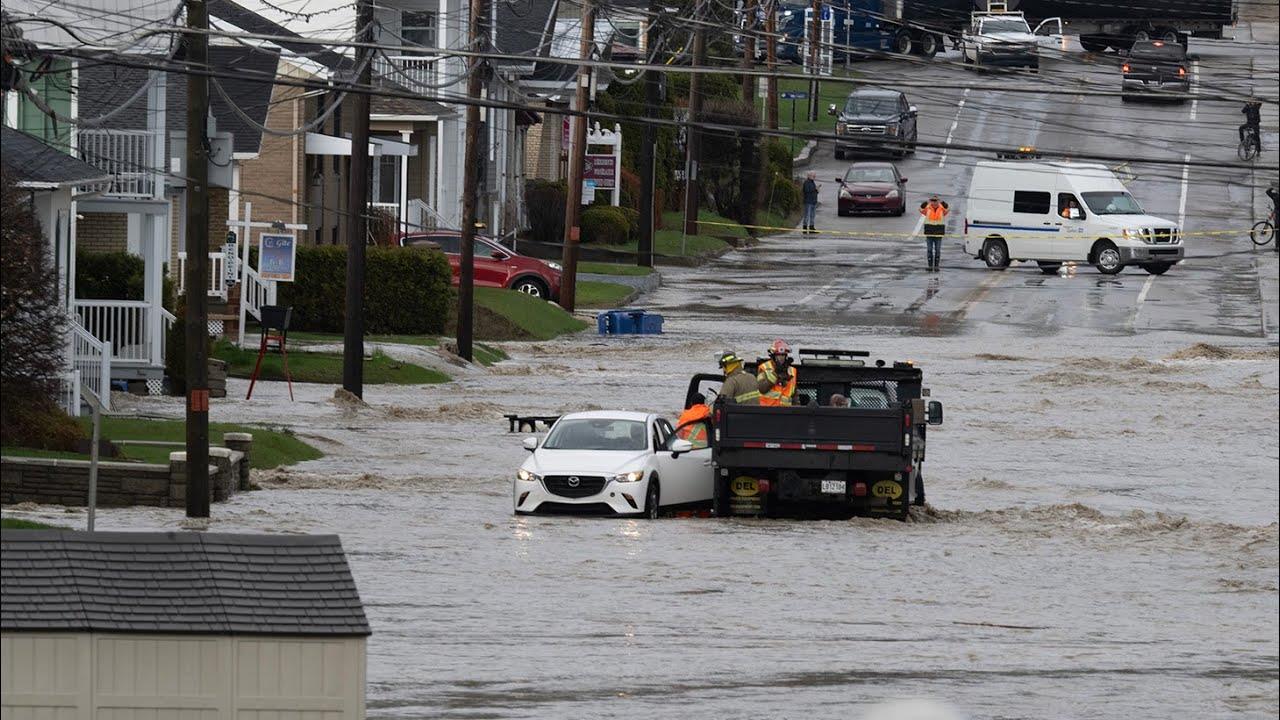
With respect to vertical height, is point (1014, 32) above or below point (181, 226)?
above

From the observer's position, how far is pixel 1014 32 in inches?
2813

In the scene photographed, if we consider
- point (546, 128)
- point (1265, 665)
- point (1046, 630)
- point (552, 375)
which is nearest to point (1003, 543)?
point (1046, 630)

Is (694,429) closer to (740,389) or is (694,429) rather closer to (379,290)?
(740,389)

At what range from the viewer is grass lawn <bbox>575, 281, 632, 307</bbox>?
2058 inches

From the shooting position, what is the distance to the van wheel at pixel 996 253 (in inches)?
2272

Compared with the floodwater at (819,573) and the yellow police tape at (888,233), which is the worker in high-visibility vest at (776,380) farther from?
the yellow police tape at (888,233)

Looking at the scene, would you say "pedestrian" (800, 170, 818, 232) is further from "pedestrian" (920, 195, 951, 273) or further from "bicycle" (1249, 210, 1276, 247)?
"bicycle" (1249, 210, 1276, 247)

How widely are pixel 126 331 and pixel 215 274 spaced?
9248 mm

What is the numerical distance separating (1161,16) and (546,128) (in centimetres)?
2083

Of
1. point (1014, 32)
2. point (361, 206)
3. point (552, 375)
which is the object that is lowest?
point (552, 375)

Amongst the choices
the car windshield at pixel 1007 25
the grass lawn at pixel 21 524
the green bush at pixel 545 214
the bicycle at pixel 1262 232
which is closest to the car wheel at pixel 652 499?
the grass lawn at pixel 21 524

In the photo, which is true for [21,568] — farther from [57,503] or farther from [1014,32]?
[1014,32]

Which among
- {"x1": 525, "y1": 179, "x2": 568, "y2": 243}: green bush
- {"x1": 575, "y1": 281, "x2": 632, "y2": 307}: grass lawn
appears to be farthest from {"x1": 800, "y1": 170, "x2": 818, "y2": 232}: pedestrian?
{"x1": 575, "y1": 281, "x2": 632, "y2": 307}: grass lawn

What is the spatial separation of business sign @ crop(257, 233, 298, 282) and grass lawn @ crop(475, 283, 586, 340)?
1073cm
